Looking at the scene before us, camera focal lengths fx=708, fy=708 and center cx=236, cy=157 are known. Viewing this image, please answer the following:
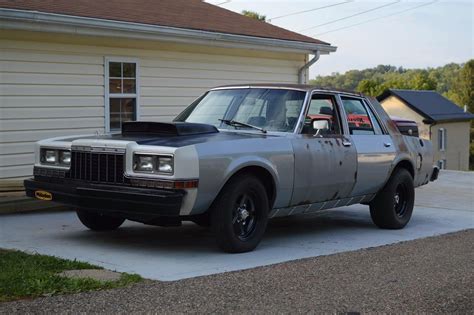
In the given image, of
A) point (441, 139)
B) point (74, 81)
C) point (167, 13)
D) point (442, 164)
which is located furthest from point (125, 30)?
point (441, 139)

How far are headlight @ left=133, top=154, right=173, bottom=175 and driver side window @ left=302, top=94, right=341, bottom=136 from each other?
214cm

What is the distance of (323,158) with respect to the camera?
823 cm

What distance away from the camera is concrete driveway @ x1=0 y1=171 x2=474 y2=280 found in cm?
679

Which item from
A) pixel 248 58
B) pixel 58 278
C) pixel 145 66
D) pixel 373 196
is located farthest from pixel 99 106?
pixel 58 278

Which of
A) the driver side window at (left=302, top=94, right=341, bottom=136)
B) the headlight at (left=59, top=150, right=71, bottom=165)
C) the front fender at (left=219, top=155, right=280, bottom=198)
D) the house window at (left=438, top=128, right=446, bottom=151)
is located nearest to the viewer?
the front fender at (left=219, top=155, right=280, bottom=198)

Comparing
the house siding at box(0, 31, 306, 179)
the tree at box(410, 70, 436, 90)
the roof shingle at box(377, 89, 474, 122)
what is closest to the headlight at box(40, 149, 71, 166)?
the house siding at box(0, 31, 306, 179)

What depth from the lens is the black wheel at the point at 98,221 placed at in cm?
821

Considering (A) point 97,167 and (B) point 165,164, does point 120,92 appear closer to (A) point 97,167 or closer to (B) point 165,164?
(A) point 97,167

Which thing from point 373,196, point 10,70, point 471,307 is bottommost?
point 471,307

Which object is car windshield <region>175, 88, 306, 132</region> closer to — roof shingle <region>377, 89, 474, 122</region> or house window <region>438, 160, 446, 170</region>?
house window <region>438, 160, 446, 170</region>

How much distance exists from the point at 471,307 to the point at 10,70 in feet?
23.9

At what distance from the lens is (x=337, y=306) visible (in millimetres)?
5379

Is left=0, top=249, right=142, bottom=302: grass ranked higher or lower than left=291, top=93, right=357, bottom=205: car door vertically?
lower

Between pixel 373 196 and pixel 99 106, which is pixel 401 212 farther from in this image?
pixel 99 106
